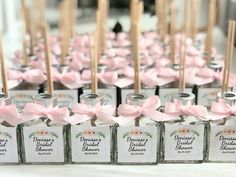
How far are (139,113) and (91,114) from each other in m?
0.07

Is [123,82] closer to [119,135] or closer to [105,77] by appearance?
[105,77]

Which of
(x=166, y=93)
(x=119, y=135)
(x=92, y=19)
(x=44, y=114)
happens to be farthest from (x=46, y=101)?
(x=92, y=19)

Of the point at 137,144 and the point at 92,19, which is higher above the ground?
the point at 92,19

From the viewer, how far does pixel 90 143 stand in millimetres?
695

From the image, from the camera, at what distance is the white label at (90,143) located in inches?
27.1

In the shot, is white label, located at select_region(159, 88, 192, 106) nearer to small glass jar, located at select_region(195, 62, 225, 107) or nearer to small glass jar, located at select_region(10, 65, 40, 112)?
small glass jar, located at select_region(195, 62, 225, 107)

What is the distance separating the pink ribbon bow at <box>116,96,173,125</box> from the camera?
69cm

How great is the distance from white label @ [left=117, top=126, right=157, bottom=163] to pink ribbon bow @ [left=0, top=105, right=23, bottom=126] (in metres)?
0.15

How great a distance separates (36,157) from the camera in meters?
0.71

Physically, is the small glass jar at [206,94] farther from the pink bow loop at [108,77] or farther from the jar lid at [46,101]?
the jar lid at [46,101]

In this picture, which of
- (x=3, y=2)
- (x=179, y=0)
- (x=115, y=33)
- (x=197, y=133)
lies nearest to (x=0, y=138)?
(x=197, y=133)

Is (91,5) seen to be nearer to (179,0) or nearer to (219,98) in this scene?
(179,0)

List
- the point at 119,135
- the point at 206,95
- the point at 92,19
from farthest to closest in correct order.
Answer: the point at 92,19
the point at 206,95
the point at 119,135

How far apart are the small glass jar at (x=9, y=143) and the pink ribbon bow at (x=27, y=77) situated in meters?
0.16
